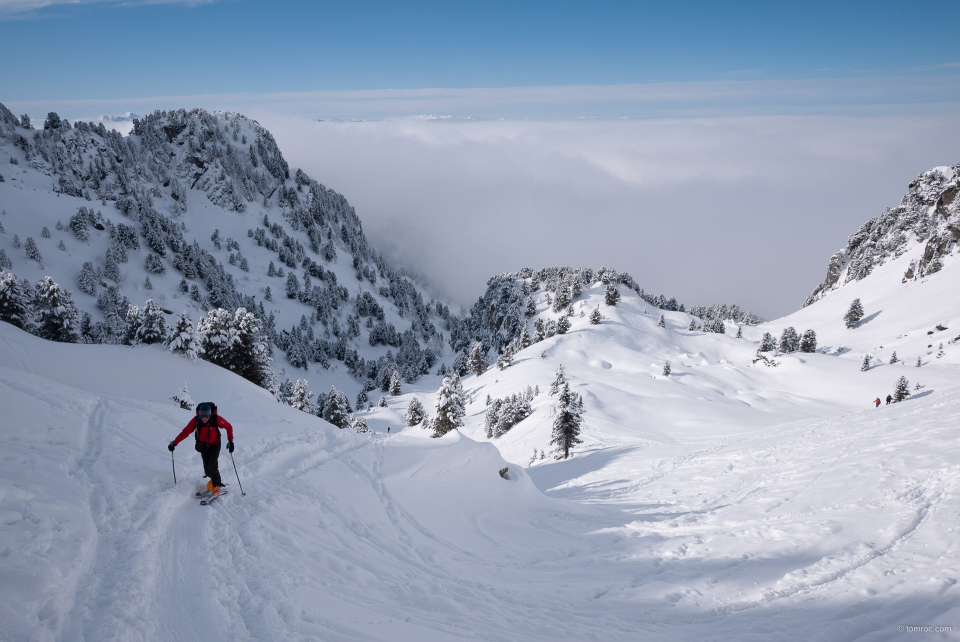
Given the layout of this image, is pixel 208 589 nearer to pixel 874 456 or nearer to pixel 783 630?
pixel 783 630

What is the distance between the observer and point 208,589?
230 inches

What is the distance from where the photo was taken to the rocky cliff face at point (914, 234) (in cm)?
8538

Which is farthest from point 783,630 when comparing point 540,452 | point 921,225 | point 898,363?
point 921,225

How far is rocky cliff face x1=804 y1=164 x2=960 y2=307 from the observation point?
85375mm

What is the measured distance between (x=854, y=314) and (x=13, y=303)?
114583mm

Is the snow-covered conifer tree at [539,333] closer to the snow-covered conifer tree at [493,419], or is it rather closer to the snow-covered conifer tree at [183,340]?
the snow-covered conifer tree at [493,419]

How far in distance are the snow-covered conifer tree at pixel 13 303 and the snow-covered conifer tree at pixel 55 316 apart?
318cm

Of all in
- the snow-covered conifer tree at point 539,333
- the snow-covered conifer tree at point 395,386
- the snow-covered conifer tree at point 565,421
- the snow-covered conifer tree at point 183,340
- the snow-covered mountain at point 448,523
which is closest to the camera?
the snow-covered mountain at point 448,523

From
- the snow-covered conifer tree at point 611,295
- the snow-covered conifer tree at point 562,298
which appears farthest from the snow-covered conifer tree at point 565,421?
the snow-covered conifer tree at point 562,298

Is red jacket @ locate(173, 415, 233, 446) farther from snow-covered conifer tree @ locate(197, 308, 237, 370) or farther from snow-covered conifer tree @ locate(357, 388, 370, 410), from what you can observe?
snow-covered conifer tree @ locate(357, 388, 370, 410)

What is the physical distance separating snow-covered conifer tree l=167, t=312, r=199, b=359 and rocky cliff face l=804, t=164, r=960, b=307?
122712 mm

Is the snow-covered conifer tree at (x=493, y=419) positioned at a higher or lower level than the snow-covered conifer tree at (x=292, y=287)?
lower

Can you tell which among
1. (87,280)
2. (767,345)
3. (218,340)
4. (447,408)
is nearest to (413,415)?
(447,408)

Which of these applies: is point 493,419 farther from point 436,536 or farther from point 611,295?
point 611,295
